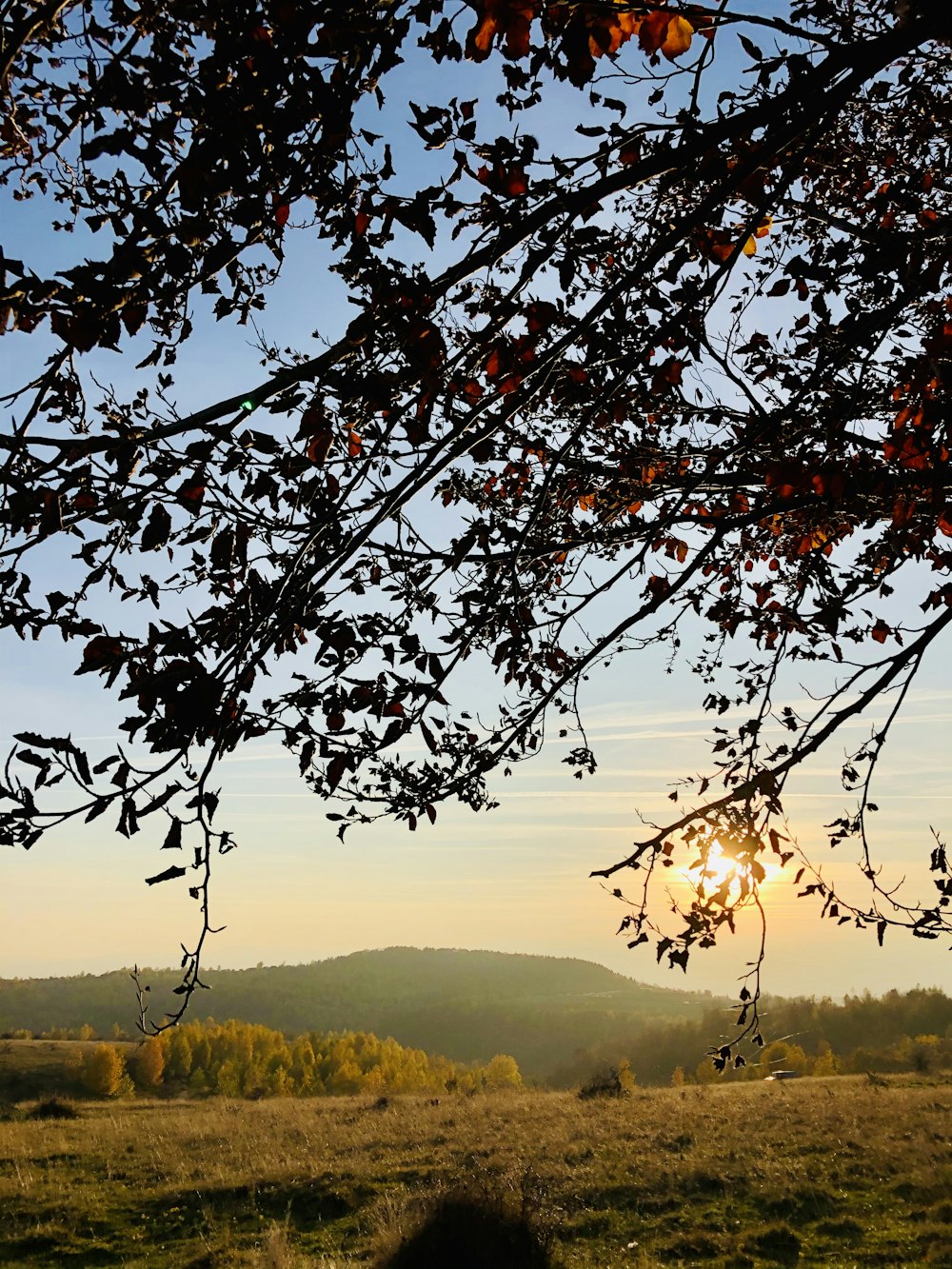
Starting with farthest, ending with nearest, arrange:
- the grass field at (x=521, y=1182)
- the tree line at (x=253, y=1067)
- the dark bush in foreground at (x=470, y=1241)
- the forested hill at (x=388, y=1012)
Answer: the forested hill at (x=388, y=1012)
the tree line at (x=253, y=1067)
the grass field at (x=521, y=1182)
the dark bush in foreground at (x=470, y=1241)

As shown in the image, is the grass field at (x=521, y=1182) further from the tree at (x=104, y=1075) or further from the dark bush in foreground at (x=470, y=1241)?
the tree at (x=104, y=1075)

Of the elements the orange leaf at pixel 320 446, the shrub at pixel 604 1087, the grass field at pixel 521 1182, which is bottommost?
the shrub at pixel 604 1087

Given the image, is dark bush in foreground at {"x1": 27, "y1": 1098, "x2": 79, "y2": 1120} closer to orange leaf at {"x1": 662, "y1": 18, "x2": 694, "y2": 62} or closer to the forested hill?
orange leaf at {"x1": 662, "y1": 18, "x2": 694, "y2": 62}

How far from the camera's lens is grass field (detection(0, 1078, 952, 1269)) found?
12492 mm

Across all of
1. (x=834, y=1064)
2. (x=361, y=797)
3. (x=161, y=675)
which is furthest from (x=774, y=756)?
(x=834, y=1064)

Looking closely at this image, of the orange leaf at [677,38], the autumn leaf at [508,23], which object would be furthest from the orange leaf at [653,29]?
the autumn leaf at [508,23]

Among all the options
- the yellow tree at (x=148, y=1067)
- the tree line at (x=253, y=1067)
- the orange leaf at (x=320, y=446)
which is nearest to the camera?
the orange leaf at (x=320, y=446)

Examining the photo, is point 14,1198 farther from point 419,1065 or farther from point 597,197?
point 419,1065

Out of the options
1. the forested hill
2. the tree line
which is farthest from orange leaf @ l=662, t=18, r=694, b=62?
the forested hill

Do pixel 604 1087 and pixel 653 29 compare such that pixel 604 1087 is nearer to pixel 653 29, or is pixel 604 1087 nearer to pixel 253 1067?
pixel 653 29

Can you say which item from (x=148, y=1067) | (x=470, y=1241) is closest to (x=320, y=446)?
(x=470, y=1241)

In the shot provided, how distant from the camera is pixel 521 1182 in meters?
15.3

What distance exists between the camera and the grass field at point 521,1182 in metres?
12.5

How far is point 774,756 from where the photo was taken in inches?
208
